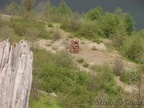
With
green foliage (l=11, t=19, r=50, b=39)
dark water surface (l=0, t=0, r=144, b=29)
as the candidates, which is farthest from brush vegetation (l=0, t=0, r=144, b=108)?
dark water surface (l=0, t=0, r=144, b=29)

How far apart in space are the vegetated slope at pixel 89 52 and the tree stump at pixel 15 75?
1257cm

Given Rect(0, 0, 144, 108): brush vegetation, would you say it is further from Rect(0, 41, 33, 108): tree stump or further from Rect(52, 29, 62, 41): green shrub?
Rect(0, 41, 33, 108): tree stump

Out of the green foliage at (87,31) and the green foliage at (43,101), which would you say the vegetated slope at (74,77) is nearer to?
the green foliage at (43,101)

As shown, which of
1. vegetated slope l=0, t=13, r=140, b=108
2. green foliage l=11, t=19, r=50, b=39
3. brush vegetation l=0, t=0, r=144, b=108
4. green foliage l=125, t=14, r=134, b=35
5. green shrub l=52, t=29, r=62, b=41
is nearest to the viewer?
brush vegetation l=0, t=0, r=144, b=108

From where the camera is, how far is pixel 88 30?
100 ft

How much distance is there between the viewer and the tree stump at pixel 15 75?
8.67 metres

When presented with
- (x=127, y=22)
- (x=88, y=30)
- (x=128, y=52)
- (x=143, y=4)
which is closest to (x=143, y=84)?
(x=128, y=52)

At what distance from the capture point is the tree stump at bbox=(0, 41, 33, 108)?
8.67 metres

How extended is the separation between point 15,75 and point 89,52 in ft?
58.5

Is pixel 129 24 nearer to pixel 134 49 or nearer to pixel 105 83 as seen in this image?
pixel 134 49

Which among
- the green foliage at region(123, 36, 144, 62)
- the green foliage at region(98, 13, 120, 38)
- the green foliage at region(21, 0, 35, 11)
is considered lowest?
the green foliage at region(123, 36, 144, 62)

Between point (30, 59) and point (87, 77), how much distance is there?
428 inches

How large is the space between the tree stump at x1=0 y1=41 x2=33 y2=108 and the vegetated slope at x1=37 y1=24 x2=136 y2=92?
41.2 ft

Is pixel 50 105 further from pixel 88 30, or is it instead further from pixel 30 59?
pixel 88 30
